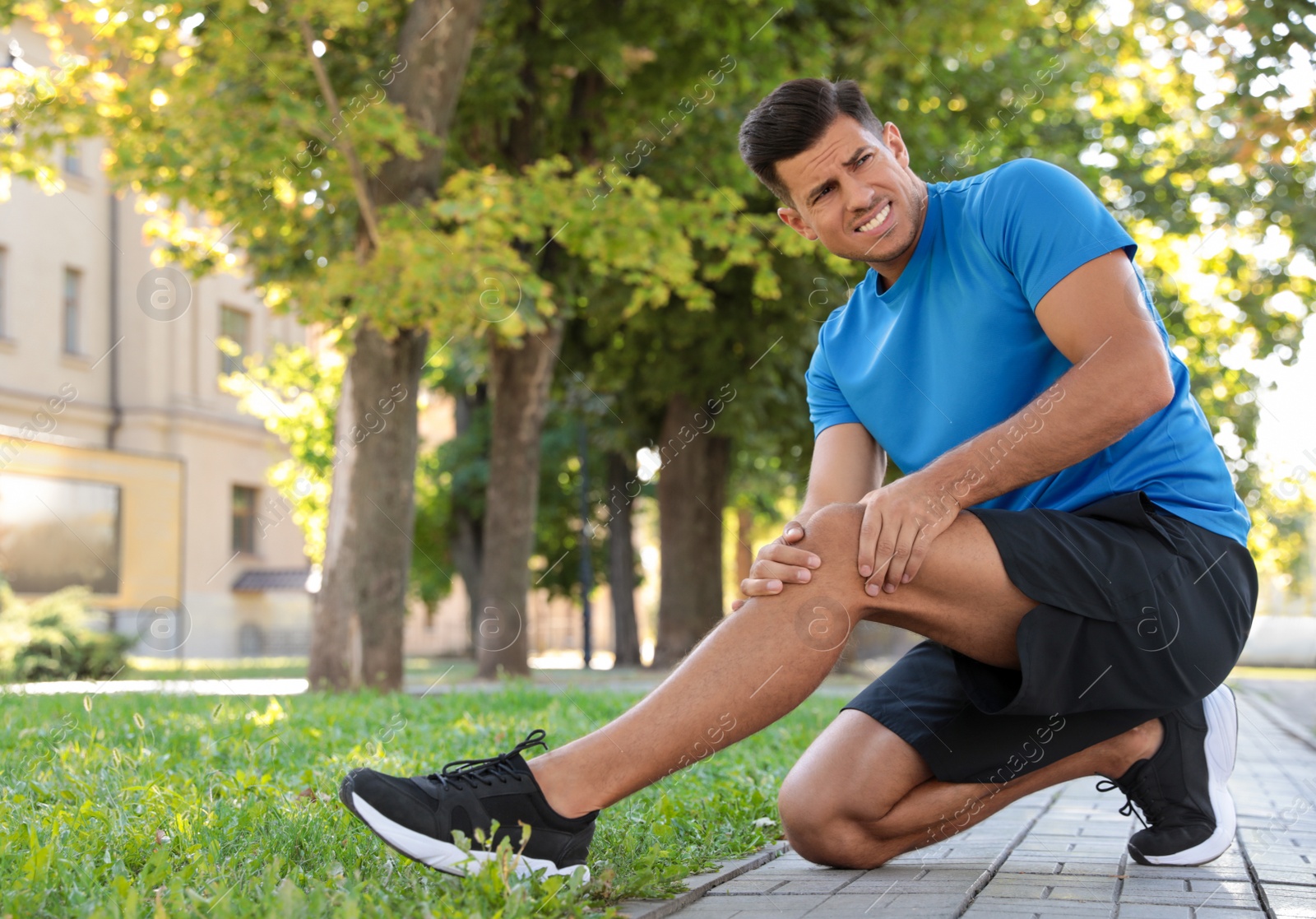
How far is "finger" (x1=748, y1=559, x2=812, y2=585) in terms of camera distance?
2.45 metres

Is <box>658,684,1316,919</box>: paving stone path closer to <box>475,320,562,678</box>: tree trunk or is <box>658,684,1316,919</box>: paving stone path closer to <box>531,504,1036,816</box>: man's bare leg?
<box>531,504,1036,816</box>: man's bare leg

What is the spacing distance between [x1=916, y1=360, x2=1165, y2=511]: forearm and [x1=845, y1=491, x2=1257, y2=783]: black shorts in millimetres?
92

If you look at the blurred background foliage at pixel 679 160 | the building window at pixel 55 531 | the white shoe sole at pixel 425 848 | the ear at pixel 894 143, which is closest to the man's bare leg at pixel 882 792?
the white shoe sole at pixel 425 848

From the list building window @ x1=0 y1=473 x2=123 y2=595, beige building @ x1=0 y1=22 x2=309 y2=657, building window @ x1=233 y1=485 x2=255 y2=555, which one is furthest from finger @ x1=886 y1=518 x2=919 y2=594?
building window @ x1=233 y1=485 x2=255 y2=555

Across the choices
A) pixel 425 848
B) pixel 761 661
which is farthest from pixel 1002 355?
pixel 425 848

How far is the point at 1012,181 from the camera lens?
293 centimetres

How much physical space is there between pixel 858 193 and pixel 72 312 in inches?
1046

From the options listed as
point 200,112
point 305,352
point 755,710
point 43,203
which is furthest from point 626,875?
point 305,352

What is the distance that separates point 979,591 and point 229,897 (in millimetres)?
1545

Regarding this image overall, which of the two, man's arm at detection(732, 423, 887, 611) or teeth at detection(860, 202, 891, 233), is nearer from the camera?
teeth at detection(860, 202, 891, 233)

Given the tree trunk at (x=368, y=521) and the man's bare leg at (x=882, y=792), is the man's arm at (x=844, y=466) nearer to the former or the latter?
the man's bare leg at (x=882, y=792)

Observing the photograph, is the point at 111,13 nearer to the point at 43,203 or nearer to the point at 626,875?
the point at 626,875

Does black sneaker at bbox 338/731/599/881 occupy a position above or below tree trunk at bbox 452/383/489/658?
below

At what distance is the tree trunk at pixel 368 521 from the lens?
10.3m
